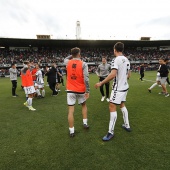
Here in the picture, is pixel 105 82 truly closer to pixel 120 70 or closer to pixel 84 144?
pixel 120 70

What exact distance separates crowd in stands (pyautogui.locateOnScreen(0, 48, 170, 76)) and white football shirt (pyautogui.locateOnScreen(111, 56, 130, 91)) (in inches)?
1452

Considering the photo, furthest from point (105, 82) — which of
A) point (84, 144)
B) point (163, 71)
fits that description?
point (163, 71)

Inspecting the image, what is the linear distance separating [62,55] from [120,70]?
46219mm

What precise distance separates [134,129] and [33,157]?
278cm

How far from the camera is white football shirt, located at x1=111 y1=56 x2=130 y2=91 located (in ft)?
11.9

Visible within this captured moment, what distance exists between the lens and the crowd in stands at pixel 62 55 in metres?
42.4

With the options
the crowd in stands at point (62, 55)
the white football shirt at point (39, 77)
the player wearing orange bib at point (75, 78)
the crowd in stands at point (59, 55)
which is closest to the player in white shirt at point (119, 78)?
the player wearing orange bib at point (75, 78)

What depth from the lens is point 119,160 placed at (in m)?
3.02

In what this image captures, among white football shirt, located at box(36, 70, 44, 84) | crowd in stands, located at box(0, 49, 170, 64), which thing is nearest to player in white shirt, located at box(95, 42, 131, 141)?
white football shirt, located at box(36, 70, 44, 84)

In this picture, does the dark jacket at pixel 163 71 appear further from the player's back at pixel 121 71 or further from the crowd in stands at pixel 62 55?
the crowd in stands at pixel 62 55

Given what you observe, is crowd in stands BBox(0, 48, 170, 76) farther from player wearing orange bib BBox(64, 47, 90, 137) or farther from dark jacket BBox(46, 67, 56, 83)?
player wearing orange bib BBox(64, 47, 90, 137)

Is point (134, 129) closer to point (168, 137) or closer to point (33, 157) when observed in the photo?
point (168, 137)

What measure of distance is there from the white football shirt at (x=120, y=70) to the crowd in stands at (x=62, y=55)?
36.9m

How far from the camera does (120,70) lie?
369cm
